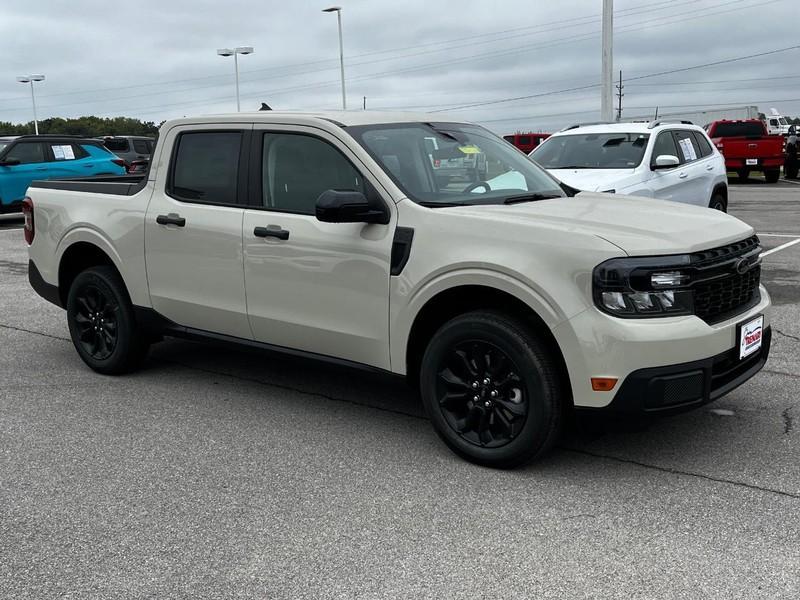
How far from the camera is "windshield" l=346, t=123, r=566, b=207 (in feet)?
15.4

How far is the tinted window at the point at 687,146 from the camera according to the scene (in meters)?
11.4

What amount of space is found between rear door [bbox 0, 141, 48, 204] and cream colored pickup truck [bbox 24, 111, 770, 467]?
1258 cm

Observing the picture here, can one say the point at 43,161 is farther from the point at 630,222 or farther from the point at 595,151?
the point at 630,222

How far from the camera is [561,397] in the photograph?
406cm

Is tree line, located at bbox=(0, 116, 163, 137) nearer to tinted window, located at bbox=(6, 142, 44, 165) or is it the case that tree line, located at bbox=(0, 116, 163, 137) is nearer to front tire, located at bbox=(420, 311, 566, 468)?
tinted window, located at bbox=(6, 142, 44, 165)

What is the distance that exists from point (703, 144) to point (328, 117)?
8.72m

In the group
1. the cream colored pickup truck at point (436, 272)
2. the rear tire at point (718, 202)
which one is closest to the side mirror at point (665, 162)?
the rear tire at point (718, 202)

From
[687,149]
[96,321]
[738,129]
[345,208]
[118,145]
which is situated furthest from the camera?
[738,129]

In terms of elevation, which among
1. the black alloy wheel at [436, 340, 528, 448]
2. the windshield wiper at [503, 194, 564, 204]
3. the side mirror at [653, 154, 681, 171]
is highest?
the windshield wiper at [503, 194, 564, 204]

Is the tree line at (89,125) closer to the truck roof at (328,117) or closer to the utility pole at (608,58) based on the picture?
the utility pole at (608,58)

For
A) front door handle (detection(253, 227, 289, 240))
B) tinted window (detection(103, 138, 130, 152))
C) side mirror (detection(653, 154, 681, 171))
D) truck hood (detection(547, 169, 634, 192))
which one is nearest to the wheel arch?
front door handle (detection(253, 227, 289, 240))

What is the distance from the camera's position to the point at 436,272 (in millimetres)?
4301

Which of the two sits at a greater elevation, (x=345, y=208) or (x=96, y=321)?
(x=345, y=208)

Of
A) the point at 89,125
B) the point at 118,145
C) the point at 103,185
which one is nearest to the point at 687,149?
the point at 103,185
